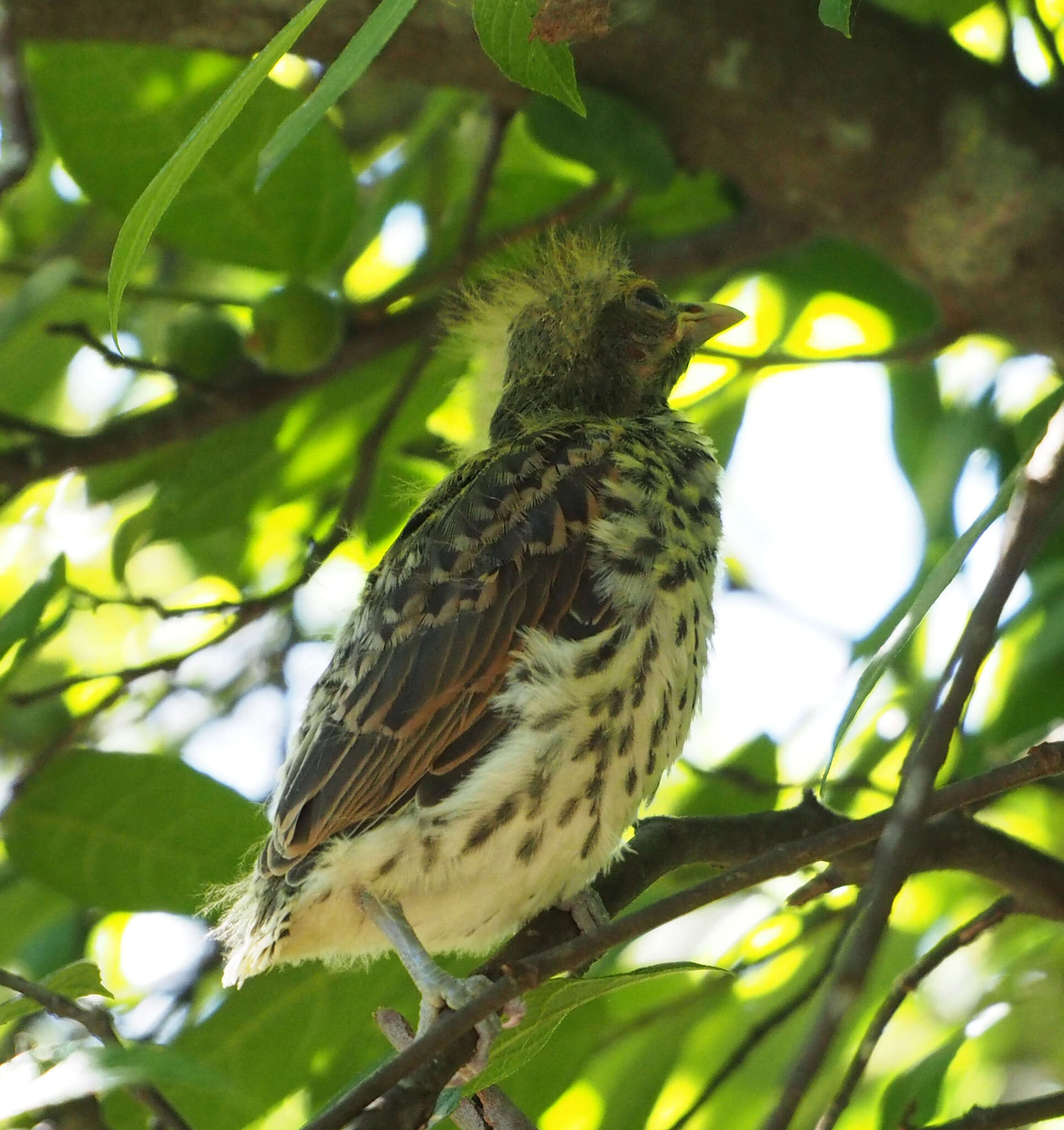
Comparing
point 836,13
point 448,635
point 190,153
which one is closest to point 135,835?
point 448,635

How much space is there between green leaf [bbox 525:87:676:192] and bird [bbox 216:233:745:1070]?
0.60 meters

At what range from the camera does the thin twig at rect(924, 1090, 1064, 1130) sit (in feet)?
5.10

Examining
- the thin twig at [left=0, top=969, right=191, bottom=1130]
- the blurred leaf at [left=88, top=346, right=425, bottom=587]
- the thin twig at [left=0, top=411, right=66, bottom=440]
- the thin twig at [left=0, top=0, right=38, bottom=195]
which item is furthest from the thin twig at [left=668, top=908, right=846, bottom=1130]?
the thin twig at [left=0, top=0, right=38, bottom=195]

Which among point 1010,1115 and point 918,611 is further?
point 1010,1115

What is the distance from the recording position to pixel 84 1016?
Result: 1.43 metres

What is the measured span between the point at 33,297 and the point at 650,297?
3.46 feet

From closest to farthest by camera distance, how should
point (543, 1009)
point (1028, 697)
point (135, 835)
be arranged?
point (543, 1009), point (135, 835), point (1028, 697)

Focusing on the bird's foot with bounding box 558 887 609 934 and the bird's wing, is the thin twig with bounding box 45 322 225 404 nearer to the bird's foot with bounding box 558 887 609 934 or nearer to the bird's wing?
the bird's wing

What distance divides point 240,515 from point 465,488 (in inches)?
32.4

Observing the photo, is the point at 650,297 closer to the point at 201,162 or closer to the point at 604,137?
the point at 604,137

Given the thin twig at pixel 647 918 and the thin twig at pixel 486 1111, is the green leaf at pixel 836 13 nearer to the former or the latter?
the thin twig at pixel 647 918

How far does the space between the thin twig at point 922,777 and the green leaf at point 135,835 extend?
1247 millimetres

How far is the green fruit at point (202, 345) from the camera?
287 centimetres

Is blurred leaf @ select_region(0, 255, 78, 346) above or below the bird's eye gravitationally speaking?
above
